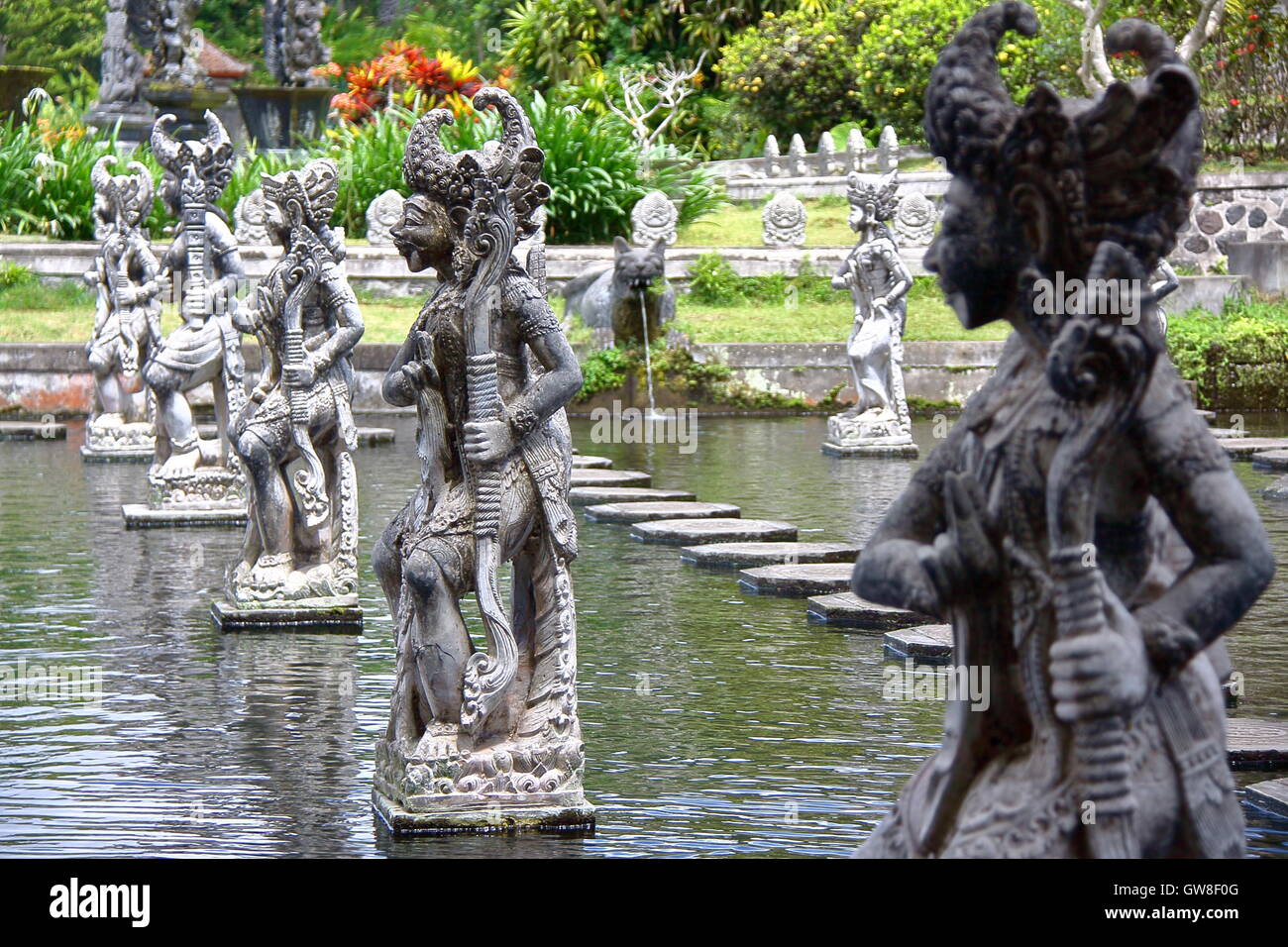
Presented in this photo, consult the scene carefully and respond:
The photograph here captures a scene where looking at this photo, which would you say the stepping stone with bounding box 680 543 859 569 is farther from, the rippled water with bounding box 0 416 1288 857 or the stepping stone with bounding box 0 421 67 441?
the stepping stone with bounding box 0 421 67 441

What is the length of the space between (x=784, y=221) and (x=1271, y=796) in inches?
697

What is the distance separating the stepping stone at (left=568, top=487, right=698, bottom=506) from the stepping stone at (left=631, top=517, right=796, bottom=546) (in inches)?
47.0

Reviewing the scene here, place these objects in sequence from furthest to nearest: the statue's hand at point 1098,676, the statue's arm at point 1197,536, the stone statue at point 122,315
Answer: the stone statue at point 122,315 < the statue's arm at point 1197,536 < the statue's hand at point 1098,676

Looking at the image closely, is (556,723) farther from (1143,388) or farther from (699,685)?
(1143,388)

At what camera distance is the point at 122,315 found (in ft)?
51.3

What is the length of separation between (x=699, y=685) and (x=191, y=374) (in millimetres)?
5768

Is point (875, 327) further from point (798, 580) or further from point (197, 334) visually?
point (798, 580)

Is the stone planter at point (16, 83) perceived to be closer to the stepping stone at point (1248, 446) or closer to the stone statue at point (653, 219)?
the stone statue at point (653, 219)

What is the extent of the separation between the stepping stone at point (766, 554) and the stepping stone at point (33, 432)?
889cm

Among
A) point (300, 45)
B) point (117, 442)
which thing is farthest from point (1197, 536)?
point (300, 45)

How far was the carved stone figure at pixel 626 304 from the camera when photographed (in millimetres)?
19984

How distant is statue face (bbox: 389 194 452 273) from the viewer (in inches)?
240

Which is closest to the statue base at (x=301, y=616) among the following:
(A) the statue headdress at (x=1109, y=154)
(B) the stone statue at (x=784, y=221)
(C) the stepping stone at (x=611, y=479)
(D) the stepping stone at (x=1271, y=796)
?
(D) the stepping stone at (x=1271, y=796)
